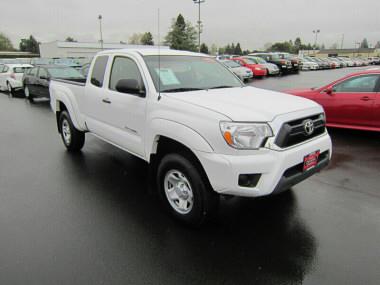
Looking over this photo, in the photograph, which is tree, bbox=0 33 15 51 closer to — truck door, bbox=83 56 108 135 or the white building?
the white building

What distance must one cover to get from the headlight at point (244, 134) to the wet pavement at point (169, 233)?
41.9 inches

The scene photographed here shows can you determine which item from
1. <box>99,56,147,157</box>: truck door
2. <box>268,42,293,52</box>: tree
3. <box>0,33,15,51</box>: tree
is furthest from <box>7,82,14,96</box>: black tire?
<box>0,33,15,51</box>: tree

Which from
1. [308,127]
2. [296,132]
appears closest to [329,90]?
[308,127]

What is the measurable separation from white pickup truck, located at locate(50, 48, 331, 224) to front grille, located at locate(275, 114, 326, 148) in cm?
1

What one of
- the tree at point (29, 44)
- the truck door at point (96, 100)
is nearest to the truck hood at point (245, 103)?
the truck door at point (96, 100)

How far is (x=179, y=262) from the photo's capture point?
285 cm

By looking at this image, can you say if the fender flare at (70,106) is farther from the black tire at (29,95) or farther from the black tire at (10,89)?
the black tire at (10,89)

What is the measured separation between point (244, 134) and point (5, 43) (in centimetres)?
14696

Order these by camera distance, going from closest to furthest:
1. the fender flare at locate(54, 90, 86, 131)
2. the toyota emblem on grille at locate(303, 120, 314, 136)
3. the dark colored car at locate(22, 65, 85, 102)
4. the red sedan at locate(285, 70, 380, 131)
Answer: the toyota emblem on grille at locate(303, 120, 314, 136) < the fender flare at locate(54, 90, 86, 131) < the red sedan at locate(285, 70, 380, 131) < the dark colored car at locate(22, 65, 85, 102)

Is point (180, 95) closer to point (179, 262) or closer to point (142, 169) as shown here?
point (179, 262)

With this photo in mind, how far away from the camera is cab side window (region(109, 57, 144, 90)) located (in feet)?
13.0

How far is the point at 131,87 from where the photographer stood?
3.62 meters

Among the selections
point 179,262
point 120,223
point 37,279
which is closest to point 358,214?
point 179,262

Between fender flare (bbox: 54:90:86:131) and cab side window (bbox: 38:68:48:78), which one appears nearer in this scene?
fender flare (bbox: 54:90:86:131)
